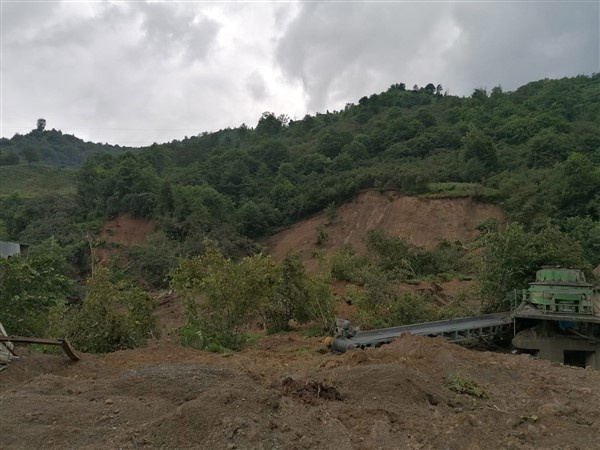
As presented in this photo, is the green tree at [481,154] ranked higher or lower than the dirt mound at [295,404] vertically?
higher

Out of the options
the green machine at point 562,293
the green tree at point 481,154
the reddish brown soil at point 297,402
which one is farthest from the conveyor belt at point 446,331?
the green tree at point 481,154

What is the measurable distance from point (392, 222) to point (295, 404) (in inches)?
1351

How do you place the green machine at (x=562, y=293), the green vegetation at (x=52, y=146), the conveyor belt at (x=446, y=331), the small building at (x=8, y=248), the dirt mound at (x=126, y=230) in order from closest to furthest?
the conveyor belt at (x=446, y=331)
the green machine at (x=562, y=293)
the small building at (x=8, y=248)
the dirt mound at (x=126, y=230)
the green vegetation at (x=52, y=146)

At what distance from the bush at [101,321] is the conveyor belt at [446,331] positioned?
15.1 ft

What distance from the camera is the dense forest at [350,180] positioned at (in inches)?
1325

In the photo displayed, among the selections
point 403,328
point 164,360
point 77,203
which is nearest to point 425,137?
point 77,203

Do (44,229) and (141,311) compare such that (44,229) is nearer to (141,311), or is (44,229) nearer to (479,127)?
(141,311)

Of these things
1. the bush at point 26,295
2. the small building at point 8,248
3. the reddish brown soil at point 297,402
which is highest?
the small building at point 8,248

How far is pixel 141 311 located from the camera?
1254 cm

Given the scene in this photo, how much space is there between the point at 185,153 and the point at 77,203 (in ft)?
87.4

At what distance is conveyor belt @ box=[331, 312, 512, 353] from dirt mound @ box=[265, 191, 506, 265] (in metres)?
21.0

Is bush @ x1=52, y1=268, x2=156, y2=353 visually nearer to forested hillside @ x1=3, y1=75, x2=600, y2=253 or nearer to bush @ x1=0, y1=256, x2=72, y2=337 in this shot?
bush @ x1=0, y1=256, x2=72, y2=337

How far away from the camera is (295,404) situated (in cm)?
644

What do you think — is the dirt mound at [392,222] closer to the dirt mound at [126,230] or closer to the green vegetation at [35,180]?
the dirt mound at [126,230]
